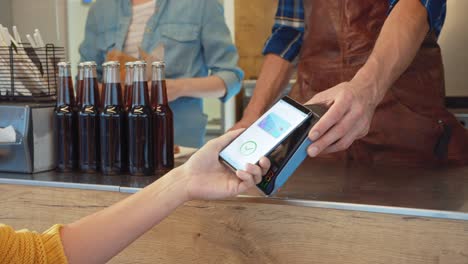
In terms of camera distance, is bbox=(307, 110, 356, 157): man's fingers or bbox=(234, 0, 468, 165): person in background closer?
bbox=(307, 110, 356, 157): man's fingers

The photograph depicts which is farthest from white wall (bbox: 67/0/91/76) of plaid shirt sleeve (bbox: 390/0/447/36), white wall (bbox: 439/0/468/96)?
plaid shirt sleeve (bbox: 390/0/447/36)

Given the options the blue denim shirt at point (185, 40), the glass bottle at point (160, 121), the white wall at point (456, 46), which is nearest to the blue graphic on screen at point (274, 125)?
the glass bottle at point (160, 121)

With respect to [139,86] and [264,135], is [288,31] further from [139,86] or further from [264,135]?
[264,135]

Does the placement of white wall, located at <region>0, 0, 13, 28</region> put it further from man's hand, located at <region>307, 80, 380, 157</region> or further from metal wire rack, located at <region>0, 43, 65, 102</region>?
man's hand, located at <region>307, 80, 380, 157</region>

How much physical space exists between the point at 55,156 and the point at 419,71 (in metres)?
0.87

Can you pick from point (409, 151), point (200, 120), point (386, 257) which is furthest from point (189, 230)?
point (200, 120)

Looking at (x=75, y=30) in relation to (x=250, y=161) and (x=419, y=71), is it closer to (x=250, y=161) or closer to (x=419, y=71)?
(x=419, y=71)

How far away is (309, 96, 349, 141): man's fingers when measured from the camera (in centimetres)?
93

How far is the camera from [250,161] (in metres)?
Result: 0.91

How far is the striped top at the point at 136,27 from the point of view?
212cm

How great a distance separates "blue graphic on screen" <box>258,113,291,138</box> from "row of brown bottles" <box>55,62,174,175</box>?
1.11ft

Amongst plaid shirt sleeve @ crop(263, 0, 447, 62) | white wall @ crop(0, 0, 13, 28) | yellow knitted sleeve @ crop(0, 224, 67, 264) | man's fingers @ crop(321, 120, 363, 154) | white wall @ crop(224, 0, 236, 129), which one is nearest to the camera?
yellow knitted sleeve @ crop(0, 224, 67, 264)

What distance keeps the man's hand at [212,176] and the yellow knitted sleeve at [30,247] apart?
0.22 meters

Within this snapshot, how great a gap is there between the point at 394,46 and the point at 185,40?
3.49 feet
